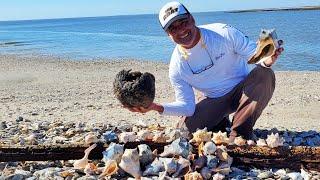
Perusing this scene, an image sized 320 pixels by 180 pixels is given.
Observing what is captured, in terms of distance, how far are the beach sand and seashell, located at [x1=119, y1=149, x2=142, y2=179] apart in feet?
10.3

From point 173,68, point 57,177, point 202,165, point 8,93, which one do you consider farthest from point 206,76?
point 8,93

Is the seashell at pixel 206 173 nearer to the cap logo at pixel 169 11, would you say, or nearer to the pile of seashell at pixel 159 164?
the pile of seashell at pixel 159 164

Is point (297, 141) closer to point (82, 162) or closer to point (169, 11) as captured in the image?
point (169, 11)

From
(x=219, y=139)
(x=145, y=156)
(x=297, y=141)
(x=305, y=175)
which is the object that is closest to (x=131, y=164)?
(x=145, y=156)

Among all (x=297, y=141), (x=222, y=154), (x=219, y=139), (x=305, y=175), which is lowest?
(x=305, y=175)

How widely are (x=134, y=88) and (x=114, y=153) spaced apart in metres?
0.57

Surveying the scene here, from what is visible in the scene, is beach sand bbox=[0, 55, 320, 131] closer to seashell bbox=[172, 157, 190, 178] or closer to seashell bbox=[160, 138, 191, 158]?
seashell bbox=[160, 138, 191, 158]

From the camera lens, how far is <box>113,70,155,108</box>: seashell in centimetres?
428

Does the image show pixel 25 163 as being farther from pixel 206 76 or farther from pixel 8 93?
pixel 8 93

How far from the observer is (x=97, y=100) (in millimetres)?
10664

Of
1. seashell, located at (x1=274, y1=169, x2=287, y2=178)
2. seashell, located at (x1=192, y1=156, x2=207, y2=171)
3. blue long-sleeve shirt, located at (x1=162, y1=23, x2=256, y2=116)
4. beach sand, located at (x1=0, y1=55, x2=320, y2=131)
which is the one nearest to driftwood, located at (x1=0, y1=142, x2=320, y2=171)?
seashell, located at (x1=274, y1=169, x2=287, y2=178)

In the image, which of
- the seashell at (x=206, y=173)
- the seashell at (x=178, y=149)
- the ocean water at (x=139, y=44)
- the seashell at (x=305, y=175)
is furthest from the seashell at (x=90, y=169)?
the ocean water at (x=139, y=44)

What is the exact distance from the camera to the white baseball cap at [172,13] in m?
4.67

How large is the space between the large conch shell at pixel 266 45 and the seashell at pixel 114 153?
58.8 inches
